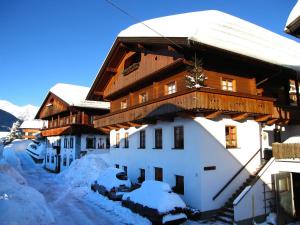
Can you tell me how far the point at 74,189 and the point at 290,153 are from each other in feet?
56.3

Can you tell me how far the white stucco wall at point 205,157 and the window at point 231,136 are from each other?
305 millimetres

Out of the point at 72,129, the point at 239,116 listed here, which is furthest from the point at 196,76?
the point at 72,129

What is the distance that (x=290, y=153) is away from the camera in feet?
53.2

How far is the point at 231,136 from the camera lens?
17922 millimetres

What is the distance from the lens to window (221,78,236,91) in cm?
1824

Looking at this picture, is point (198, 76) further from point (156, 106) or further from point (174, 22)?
point (174, 22)

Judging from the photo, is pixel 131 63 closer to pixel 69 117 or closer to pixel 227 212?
pixel 227 212

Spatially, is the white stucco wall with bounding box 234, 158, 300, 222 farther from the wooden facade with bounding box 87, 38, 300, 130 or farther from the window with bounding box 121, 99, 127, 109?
the window with bounding box 121, 99, 127, 109

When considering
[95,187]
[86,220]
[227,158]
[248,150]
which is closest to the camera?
[86,220]

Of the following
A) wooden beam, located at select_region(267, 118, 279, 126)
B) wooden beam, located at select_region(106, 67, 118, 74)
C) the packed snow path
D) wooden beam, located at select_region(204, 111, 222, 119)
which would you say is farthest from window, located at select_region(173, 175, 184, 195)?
wooden beam, located at select_region(106, 67, 118, 74)

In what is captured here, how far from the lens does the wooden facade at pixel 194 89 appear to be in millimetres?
15669

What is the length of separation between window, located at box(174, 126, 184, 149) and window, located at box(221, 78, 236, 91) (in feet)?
13.2

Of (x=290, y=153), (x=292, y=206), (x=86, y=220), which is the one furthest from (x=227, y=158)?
(x=86, y=220)

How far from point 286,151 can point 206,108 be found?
606cm
